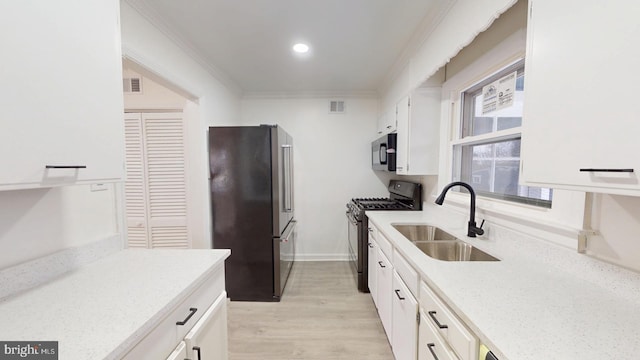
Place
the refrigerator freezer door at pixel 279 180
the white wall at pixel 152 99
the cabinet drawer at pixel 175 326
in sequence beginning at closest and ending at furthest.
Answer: the cabinet drawer at pixel 175 326
the refrigerator freezer door at pixel 279 180
the white wall at pixel 152 99

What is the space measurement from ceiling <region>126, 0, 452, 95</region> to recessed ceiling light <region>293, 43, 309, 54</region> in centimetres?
5

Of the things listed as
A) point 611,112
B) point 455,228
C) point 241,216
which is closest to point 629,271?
point 611,112

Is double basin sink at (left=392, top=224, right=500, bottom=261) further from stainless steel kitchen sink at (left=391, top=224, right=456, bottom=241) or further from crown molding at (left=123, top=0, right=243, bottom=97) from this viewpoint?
crown molding at (left=123, top=0, right=243, bottom=97)

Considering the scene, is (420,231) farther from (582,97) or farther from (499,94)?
(582,97)

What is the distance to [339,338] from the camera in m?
1.99

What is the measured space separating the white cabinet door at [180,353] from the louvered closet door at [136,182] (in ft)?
7.40

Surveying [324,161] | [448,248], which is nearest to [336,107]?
[324,161]

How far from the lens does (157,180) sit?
106 inches

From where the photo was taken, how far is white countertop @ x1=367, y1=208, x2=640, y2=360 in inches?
25.0

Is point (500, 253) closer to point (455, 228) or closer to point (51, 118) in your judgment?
point (455, 228)

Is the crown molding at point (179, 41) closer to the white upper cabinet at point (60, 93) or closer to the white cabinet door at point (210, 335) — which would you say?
the white upper cabinet at point (60, 93)

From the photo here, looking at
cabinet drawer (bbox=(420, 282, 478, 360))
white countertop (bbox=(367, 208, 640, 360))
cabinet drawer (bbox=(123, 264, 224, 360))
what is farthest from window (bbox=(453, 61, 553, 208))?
cabinet drawer (bbox=(123, 264, 224, 360))

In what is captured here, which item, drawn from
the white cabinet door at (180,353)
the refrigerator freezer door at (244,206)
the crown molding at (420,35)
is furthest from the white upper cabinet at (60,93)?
the crown molding at (420,35)

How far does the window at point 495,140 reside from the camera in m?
1.45
